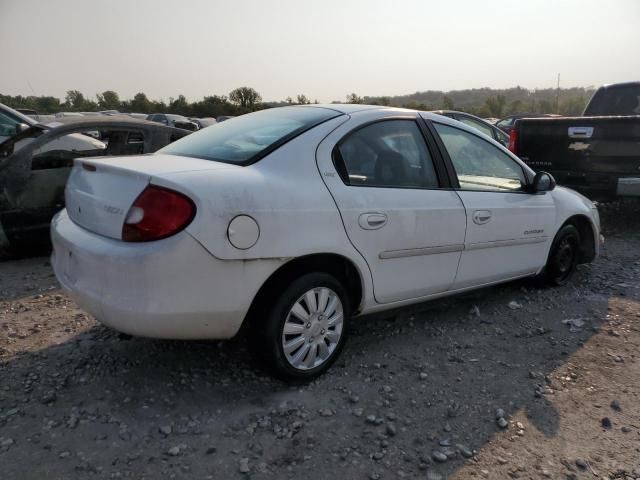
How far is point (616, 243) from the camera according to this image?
22.0ft

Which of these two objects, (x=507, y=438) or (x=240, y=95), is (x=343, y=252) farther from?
(x=240, y=95)

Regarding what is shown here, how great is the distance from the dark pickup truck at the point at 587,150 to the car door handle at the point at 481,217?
3621 millimetres

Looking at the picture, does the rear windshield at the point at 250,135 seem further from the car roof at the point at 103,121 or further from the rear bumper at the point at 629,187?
the rear bumper at the point at 629,187

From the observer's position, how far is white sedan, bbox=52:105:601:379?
2.55m

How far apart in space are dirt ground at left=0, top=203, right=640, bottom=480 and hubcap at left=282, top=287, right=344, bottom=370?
0.18 meters

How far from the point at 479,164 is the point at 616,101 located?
617 centimetres

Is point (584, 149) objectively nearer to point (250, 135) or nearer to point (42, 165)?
point (250, 135)

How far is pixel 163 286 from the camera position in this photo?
8.25 feet

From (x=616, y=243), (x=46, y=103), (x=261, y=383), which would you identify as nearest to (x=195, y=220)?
(x=261, y=383)

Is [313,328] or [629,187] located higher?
[629,187]

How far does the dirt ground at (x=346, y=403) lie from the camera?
8.06 feet

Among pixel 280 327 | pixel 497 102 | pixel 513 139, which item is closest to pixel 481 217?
pixel 280 327

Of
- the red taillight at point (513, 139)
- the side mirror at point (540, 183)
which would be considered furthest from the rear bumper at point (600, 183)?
the side mirror at point (540, 183)

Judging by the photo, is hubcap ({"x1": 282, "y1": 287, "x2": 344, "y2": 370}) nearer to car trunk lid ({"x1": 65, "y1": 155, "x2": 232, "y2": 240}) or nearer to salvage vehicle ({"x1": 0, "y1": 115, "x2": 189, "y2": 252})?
car trunk lid ({"x1": 65, "y1": 155, "x2": 232, "y2": 240})
